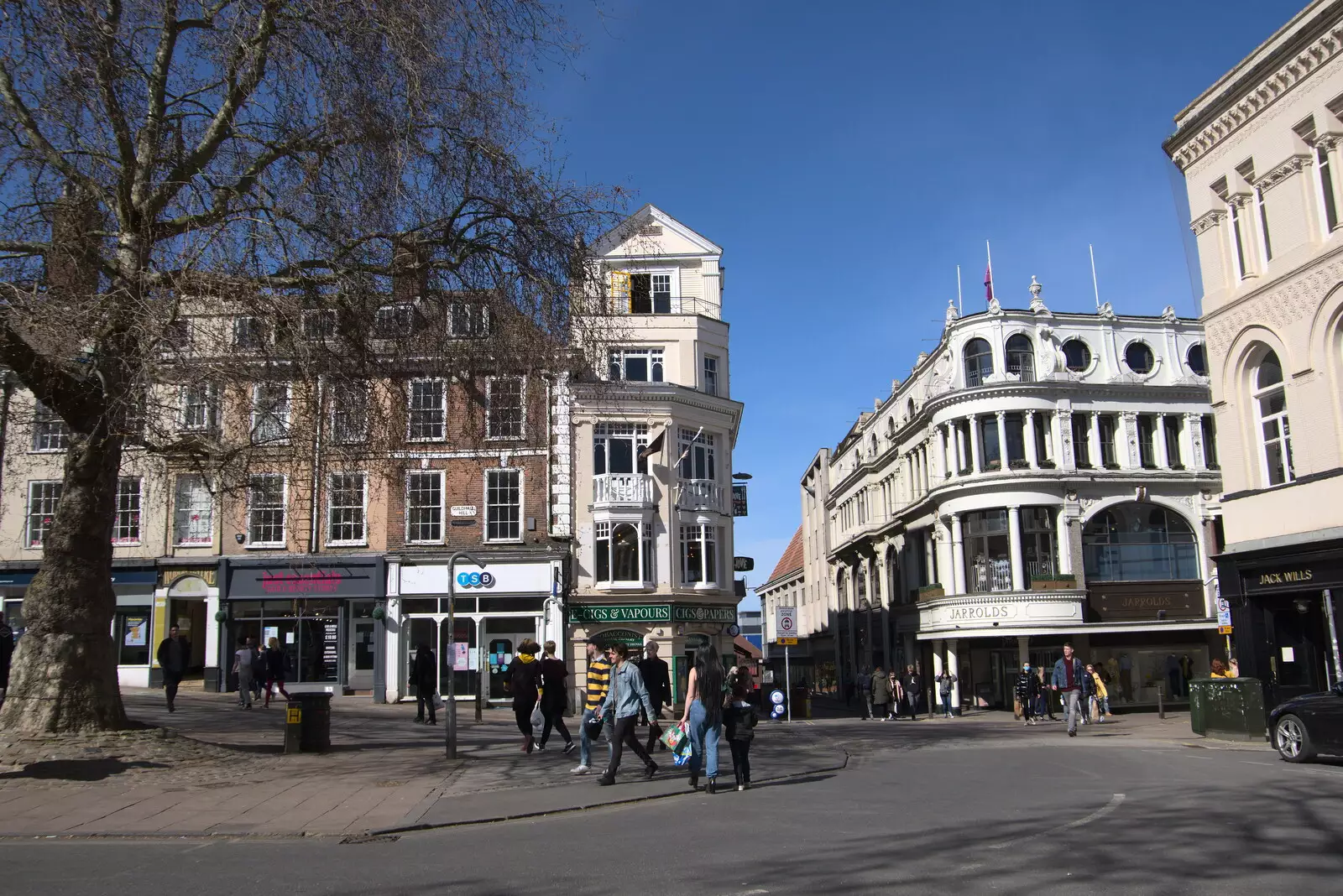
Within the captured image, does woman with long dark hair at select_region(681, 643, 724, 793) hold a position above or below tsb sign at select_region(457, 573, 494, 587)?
below

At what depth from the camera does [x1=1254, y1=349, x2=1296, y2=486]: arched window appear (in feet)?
75.8

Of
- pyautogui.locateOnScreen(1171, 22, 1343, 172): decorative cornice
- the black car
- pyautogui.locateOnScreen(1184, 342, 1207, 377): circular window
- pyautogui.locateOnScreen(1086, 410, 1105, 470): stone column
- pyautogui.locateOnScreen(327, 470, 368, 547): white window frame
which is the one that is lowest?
the black car

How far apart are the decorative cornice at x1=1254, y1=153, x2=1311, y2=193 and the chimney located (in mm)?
21813

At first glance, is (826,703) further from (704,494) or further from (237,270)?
(237,270)

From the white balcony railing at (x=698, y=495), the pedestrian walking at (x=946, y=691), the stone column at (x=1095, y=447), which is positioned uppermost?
the stone column at (x=1095, y=447)

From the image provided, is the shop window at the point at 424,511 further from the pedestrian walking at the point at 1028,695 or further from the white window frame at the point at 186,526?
the pedestrian walking at the point at 1028,695

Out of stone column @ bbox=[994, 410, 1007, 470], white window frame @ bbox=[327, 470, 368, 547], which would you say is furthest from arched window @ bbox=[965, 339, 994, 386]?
white window frame @ bbox=[327, 470, 368, 547]

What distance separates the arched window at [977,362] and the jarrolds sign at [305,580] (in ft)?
74.8

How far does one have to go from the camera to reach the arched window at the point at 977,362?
4069 centimetres

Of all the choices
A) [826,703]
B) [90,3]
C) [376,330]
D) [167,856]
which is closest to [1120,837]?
[167,856]

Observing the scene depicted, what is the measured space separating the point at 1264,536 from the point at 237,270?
68.2 feet

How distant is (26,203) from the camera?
12938 mm

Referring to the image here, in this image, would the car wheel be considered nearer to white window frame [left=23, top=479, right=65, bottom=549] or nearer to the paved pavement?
the paved pavement

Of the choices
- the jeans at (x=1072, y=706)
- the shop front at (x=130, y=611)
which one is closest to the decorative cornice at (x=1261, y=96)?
the jeans at (x=1072, y=706)
